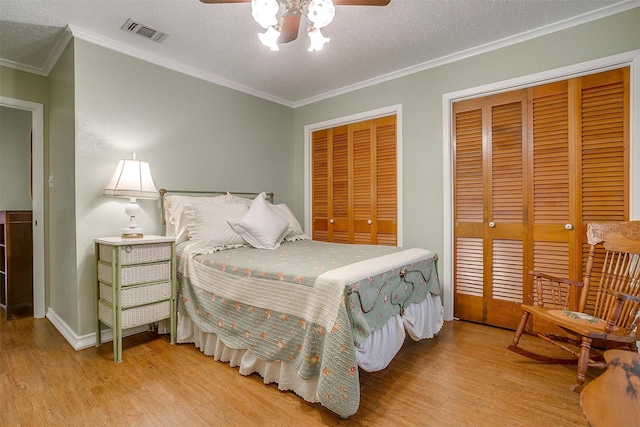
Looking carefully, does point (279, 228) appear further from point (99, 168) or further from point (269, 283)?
point (99, 168)

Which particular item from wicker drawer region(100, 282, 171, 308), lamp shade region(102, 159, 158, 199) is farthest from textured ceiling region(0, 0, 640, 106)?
wicker drawer region(100, 282, 171, 308)

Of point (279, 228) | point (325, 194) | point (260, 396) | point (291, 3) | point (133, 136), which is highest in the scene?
point (291, 3)

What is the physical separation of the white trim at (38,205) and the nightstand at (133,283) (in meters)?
1.21

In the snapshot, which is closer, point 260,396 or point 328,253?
point 260,396

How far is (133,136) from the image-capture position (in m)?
2.72

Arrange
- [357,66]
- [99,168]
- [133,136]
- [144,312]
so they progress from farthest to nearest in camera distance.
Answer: [357,66]
[133,136]
[99,168]
[144,312]

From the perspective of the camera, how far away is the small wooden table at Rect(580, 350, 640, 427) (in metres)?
0.74

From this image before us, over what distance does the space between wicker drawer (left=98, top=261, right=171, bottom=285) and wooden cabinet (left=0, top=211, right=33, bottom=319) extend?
1567 millimetres

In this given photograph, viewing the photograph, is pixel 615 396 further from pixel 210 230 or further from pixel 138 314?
pixel 138 314

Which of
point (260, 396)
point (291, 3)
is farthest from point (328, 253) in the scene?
point (291, 3)

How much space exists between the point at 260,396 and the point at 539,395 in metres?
1.55

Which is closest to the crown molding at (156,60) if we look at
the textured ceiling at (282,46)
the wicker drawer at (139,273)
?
the textured ceiling at (282,46)

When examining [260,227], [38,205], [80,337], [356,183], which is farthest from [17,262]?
[356,183]

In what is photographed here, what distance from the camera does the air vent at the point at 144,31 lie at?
2371 mm
